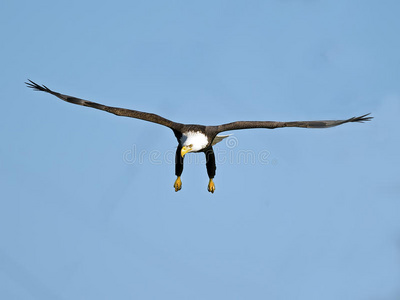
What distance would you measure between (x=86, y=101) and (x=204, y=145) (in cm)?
328

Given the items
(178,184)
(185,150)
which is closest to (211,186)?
(178,184)

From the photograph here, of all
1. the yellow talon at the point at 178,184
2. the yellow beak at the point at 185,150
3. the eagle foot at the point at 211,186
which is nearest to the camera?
the yellow beak at the point at 185,150

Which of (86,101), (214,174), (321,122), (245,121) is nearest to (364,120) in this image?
(321,122)

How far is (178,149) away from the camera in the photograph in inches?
691

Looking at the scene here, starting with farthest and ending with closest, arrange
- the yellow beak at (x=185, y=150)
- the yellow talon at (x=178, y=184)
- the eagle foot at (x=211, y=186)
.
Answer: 1. the eagle foot at (x=211, y=186)
2. the yellow talon at (x=178, y=184)
3. the yellow beak at (x=185, y=150)

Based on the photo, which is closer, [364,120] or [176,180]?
[364,120]

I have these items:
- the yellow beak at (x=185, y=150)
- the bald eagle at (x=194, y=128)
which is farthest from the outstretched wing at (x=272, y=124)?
the yellow beak at (x=185, y=150)

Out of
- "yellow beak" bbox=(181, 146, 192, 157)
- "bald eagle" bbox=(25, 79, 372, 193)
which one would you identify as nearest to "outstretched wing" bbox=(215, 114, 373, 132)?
"bald eagle" bbox=(25, 79, 372, 193)

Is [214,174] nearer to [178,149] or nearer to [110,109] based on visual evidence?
[178,149]

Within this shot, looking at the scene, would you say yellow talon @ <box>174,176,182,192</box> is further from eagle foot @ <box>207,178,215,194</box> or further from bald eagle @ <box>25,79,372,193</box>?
eagle foot @ <box>207,178,215,194</box>

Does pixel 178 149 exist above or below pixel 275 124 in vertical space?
below

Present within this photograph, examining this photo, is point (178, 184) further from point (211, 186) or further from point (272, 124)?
point (272, 124)

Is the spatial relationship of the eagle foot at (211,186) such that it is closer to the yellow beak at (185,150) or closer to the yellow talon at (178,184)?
the yellow talon at (178,184)

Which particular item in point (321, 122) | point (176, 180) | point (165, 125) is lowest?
point (176, 180)
